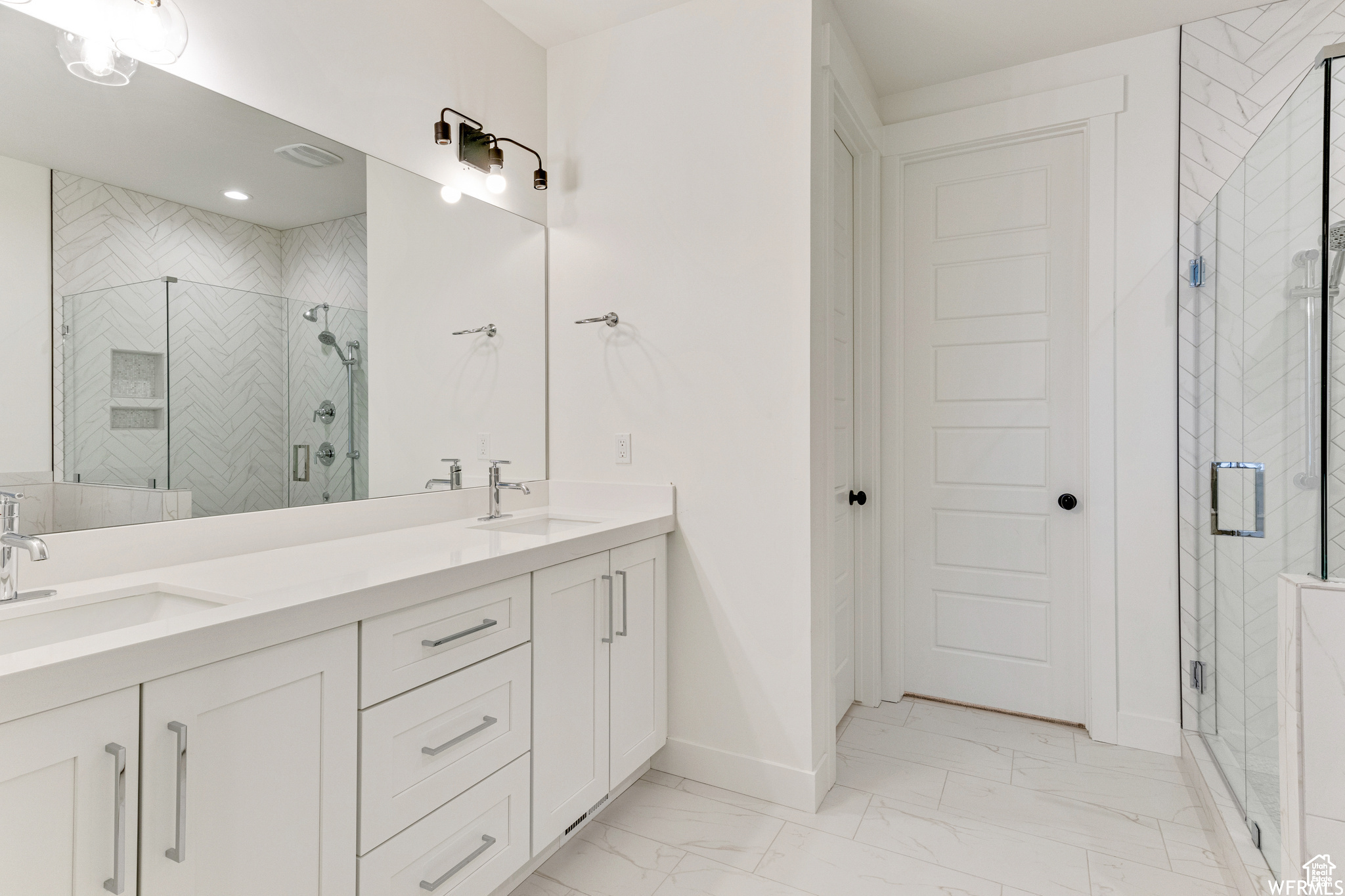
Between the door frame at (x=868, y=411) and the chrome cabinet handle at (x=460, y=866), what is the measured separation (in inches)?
70.1

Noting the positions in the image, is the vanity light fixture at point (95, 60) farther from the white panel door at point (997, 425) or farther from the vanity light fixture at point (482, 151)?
the white panel door at point (997, 425)

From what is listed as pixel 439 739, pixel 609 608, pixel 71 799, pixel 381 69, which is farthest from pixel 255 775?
pixel 381 69

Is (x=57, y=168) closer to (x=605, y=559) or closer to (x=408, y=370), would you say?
(x=408, y=370)

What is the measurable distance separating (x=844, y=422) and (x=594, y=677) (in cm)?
142

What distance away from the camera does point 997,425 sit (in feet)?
8.91

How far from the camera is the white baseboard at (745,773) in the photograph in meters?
2.03

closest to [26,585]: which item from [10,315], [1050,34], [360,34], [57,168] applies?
[10,315]

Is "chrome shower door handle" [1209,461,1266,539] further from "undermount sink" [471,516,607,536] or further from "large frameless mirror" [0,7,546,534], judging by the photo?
"large frameless mirror" [0,7,546,534]

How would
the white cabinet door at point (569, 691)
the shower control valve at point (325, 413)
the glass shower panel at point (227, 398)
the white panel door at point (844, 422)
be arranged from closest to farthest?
the glass shower panel at point (227, 398) → the white cabinet door at point (569, 691) → the shower control valve at point (325, 413) → the white panel door at point (844, 422)

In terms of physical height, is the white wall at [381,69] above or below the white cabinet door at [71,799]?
above

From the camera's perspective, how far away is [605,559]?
191 centimetres

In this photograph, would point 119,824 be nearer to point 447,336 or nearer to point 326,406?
point 326,406

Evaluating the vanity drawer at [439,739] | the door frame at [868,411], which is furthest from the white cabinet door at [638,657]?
the door frame at [868,411]

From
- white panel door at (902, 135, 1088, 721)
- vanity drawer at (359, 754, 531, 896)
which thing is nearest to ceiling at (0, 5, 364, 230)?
vanity drawer at (359, 754, 531, 896)
